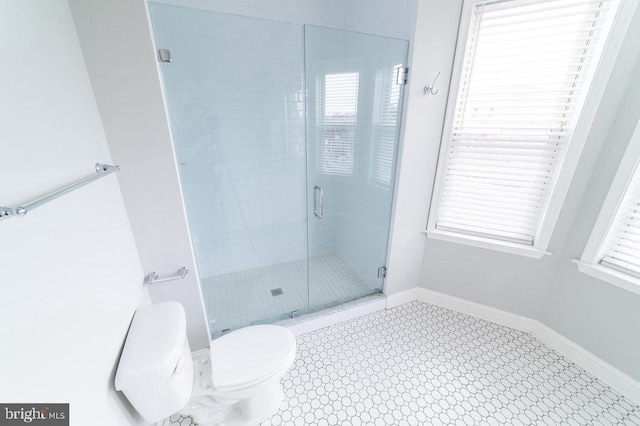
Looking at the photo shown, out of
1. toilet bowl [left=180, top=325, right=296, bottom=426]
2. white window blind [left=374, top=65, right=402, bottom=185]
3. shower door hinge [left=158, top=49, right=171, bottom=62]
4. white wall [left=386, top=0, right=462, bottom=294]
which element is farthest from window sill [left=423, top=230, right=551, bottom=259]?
shower door hinge [left=158, top=49, right=171, bottom=62]

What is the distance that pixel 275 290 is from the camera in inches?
85.7

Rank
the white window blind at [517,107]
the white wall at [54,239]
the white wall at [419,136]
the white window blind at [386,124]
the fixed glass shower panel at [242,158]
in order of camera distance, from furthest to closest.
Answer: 1. the white window blind at [386,124]
2. the fixed glass shower panel at [242,158]
3. the white wall at [419,136]
4. the white window blind at [517,107]
5. the white wall at [54,239]

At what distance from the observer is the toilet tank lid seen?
863 millimetres

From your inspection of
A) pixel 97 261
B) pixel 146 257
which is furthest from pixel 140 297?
pixel 97 261

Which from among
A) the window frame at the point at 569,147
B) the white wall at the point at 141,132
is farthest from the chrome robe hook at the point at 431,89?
the white wall at the point at 141,132

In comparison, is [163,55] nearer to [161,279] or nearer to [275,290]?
[161,279]

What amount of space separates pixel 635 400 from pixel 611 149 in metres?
1.45

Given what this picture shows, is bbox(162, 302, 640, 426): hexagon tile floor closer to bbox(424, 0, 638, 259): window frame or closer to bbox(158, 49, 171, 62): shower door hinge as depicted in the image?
bbox(424, 0, 638, 259): window frame

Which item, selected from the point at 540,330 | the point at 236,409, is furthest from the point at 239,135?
the point at 540,330

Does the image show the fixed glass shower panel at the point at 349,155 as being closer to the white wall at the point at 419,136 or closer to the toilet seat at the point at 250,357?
the white wall at the point at 419,136

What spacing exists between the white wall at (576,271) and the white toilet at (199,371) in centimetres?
151

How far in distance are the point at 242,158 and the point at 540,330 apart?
2.68 meters

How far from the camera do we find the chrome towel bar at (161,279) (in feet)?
4.39

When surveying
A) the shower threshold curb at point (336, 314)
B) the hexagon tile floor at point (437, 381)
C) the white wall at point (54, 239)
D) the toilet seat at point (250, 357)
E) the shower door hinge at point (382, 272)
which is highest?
the white wall at point (54, 239)
